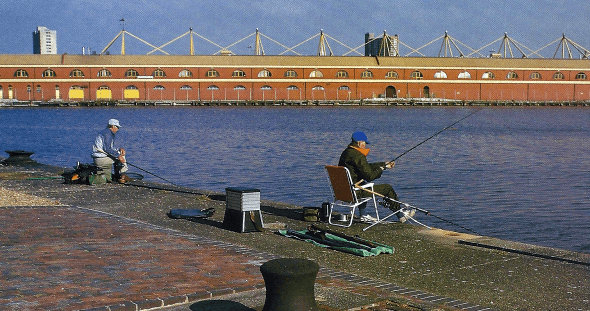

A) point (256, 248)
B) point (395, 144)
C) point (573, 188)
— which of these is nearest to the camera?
point (256, 248)

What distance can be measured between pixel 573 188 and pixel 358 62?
67.5m

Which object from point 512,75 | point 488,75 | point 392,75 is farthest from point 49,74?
point 512,75

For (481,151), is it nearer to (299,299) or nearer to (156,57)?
(299,299)

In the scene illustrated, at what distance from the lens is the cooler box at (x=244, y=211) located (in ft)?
31.2

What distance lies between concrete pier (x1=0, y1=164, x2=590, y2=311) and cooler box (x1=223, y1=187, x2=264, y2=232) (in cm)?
13

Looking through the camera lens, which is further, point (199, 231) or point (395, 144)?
point (395, 144)

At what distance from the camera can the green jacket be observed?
411 inches

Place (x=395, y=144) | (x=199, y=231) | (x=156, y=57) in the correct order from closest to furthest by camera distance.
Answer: (x=199, y=231)
(x=395, y=144)
(x=156, y=57)

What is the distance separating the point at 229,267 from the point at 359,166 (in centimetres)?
357

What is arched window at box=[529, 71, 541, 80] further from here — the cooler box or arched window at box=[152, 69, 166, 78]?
the cooler box

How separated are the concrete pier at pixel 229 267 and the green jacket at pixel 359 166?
0.81m

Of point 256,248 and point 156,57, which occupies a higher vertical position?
point 156,57

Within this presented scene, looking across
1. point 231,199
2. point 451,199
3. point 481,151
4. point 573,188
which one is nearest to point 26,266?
point 231,199

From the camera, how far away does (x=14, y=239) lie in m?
8.66
